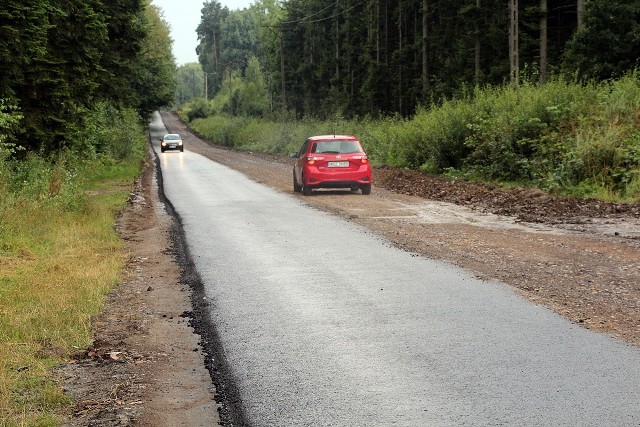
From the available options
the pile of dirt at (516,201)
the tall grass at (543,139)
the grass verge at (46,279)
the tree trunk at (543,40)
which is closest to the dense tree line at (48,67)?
the grass verge at (46,279)

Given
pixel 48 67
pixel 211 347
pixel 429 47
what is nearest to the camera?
pixel 211 347

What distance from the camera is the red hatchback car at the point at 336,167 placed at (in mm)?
23938

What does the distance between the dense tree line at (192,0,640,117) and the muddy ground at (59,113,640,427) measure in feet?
27.4

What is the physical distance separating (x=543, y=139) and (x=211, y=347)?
17691mm

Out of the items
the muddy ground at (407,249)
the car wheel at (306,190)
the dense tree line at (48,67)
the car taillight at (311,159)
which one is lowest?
the car wheel at (306,190)

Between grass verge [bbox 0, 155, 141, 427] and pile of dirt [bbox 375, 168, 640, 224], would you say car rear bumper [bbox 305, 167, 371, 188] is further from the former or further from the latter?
grass verge [bbox 0, 155, 141, 427]

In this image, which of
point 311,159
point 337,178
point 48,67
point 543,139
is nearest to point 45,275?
point 48,67

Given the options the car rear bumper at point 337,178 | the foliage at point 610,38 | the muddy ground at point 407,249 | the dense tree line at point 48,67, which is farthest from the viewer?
the foliage at point 610,38

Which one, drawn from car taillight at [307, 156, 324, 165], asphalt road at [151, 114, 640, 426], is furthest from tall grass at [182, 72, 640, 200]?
asphalt road at [151, 114, 640, 426]

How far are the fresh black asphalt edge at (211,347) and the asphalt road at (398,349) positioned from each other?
83mm

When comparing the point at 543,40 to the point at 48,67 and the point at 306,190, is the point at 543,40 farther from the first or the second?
the point at 48,67

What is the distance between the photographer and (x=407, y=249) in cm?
1303

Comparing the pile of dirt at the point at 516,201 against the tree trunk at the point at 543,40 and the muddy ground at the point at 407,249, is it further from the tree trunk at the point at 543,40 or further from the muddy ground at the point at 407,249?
the tree trunk at the point at 543,40

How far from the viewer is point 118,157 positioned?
43719 millimetres
